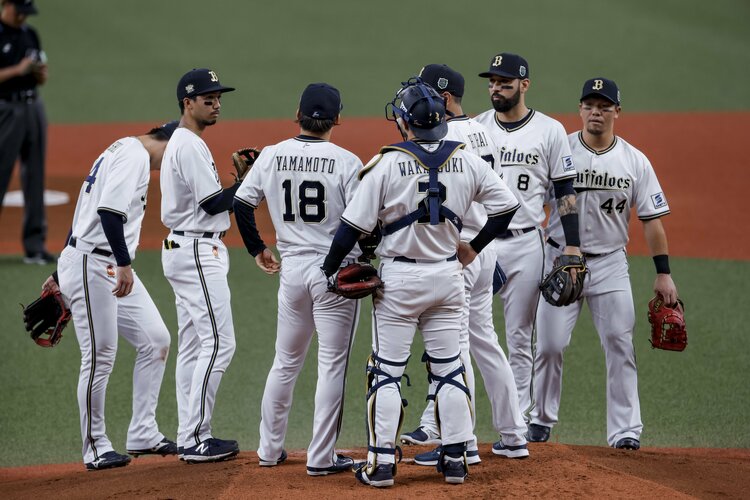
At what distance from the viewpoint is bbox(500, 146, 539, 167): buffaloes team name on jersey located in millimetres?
5859

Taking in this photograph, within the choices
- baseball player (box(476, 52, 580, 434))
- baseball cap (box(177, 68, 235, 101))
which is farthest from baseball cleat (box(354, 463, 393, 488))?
baseball cap (box(177, 68, 235, 101))

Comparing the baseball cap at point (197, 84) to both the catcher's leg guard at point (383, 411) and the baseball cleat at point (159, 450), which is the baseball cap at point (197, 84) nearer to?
the catcher's leg guard at point (383, 411)

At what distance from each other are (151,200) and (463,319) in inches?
344

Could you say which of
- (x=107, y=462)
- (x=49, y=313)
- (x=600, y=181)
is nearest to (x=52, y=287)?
(x=49, y=313)

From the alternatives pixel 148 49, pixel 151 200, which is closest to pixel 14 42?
pixel 151 200

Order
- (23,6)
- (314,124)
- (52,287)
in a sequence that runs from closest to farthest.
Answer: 1. (314,124)
2. (52,287)
3. (23,6)

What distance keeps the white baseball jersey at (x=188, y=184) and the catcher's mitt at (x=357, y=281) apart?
1076 mm

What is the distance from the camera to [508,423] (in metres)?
5.25

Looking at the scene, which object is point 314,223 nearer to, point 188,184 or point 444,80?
point 188,184

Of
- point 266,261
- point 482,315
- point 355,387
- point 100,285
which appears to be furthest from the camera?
point 355,387

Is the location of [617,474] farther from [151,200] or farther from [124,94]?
[124,94]

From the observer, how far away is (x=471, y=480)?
15.8 ft

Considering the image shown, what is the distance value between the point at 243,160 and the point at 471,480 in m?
2.04

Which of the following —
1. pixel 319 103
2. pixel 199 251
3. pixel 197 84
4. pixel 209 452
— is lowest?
pixel 209 452
